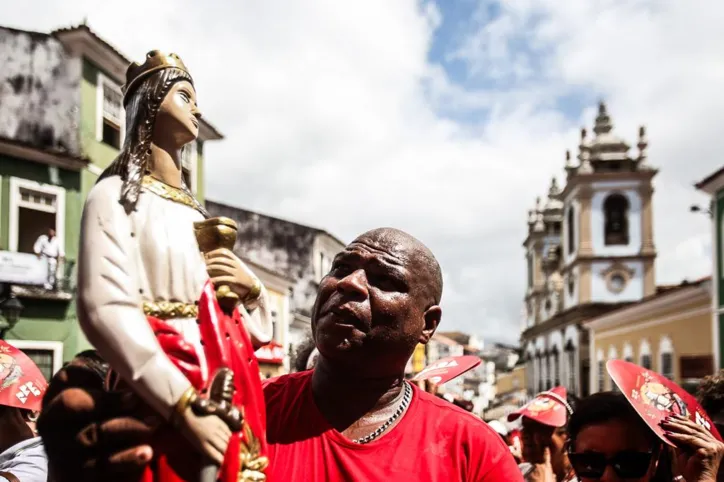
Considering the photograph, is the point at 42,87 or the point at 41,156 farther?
the point at 42,87

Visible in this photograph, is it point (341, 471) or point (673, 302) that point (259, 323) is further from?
point (673, 302)

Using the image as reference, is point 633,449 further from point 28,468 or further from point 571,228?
point 571,228

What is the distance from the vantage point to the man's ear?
2051 mm

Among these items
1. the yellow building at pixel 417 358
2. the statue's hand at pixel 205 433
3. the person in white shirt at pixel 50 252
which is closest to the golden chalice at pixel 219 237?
the statue's hand at pixel 205 433

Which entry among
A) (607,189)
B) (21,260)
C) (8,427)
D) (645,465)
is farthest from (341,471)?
(607,189)

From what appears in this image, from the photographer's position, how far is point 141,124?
175cm

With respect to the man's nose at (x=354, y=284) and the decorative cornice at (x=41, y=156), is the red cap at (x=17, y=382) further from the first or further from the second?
the decorative cornice at (x=41, y=156)

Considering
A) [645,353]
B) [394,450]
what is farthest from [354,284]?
[645,353]

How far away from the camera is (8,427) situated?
3.63m

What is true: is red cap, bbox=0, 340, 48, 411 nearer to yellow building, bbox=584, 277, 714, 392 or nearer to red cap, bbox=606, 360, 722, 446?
red cap, bbox=606, 360, 722, 446

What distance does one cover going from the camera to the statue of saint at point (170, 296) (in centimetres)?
150

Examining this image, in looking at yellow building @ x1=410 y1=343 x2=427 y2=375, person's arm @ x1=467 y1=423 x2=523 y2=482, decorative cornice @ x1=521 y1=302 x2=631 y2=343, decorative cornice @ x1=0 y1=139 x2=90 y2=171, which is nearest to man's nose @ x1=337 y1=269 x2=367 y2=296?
person's arm @ x1=467 y1=423 x2=523 y2=482

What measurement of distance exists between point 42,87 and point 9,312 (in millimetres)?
5779

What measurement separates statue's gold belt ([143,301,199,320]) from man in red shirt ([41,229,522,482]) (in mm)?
416
